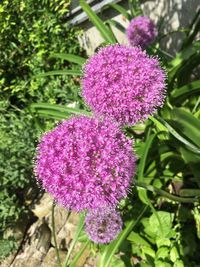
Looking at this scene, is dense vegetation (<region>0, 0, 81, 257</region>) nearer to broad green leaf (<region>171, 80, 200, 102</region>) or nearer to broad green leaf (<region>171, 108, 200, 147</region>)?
broad green leaf (<region>171, 80, 200, 102</region>)

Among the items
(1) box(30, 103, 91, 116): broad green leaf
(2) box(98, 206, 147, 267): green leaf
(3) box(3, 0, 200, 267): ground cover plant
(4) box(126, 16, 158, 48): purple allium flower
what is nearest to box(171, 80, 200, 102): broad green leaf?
(3) box(3, 0, 200, 267): ground cover plant

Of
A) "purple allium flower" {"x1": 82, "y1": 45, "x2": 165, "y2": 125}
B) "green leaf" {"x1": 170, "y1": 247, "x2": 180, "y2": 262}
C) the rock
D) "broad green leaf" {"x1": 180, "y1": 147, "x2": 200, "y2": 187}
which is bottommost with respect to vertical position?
"green leaf" {"x1": 170, "y1": 247, "x2": 180, "y2": 262}

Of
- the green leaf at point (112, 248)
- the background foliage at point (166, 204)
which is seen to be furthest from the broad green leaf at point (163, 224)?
the green leaf at point (112, 248)

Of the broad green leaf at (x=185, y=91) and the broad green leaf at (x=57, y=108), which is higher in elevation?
the broad green leaf at (x=57, y=108)

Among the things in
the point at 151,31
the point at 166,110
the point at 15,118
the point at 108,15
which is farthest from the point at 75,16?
the point at 166,110

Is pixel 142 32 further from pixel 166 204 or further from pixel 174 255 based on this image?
pixel 174 255

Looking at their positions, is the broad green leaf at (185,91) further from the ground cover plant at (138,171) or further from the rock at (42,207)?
the rock at (42,207)
